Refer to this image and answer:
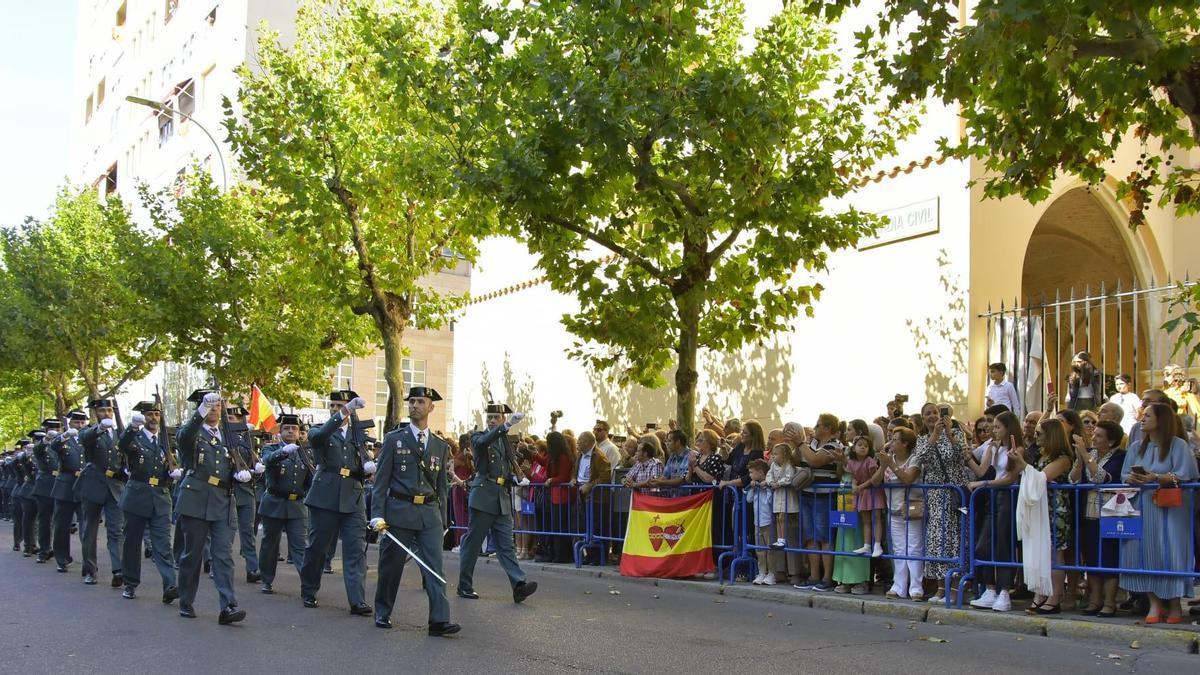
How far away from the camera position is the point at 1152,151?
17.1m

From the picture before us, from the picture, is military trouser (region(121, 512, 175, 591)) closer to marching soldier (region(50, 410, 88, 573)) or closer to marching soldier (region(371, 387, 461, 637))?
marching soldier (region(371, 387, 461, 637))

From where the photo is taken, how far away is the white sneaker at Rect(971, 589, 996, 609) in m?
11.1

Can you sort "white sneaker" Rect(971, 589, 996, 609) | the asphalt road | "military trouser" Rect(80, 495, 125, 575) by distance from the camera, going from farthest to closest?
"military trouser" Rect(80, 495, 125, 575) < "white sneaker" Rect(971, 589, 996, 609) < the asphalt road

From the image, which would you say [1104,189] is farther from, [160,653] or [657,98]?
[160,653]

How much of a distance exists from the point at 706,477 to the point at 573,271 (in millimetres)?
3507

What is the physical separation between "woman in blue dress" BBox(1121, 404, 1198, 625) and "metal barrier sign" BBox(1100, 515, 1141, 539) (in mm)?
44

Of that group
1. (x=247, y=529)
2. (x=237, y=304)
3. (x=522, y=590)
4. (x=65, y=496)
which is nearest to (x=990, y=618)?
(x=522, y=590)

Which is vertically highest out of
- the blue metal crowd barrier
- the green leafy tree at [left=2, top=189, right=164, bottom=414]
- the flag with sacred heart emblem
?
the green leafy tree at [left=2, top=189, right=164, bottom=414]

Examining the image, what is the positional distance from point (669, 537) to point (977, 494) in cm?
415

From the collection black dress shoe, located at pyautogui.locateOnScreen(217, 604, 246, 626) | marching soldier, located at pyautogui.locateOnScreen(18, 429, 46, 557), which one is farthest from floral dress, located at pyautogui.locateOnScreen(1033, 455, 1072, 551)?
marching soldier, located at pyautogui.locateOnScreen(18, 429, 46, 557)

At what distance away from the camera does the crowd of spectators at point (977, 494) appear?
10156 mm

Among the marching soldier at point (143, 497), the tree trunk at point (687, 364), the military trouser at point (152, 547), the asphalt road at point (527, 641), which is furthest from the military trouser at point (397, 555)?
the tree trunk at point (687, 364)

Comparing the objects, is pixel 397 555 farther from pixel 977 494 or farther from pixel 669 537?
pixel 977 494

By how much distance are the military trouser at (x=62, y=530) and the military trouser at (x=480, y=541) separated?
22.5 ft
